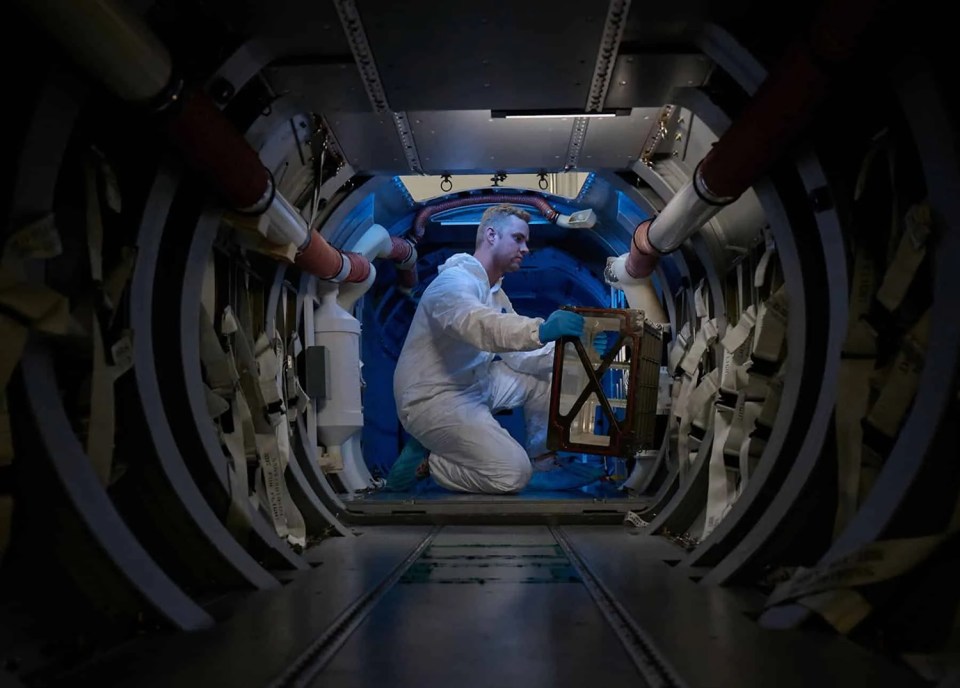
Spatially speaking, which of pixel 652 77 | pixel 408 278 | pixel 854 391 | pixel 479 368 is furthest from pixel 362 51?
pixel 408 278

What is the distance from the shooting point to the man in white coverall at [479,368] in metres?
4.92

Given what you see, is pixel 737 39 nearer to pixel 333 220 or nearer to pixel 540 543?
pixel 540 543

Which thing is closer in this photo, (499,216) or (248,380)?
(248,380)

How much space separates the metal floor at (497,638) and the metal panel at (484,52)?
5.61 ft

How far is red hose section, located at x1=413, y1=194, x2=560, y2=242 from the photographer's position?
232 inches

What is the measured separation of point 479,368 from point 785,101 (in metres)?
3.85

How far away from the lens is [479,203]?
6121mm

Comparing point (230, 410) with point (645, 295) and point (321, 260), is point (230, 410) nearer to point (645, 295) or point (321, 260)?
point (321, 260)

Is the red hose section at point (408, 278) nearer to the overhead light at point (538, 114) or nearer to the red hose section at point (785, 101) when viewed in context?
the overhead light at point (538, 114)

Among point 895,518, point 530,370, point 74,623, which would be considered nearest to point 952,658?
point 895,518

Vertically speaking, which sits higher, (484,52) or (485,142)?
(485,142)

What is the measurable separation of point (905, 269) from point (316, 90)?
1987 millimetres

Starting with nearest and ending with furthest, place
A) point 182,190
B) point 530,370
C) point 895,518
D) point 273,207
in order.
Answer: point 895,518
point 182,190
point 273,207
point 530,370

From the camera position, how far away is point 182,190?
104 inches
